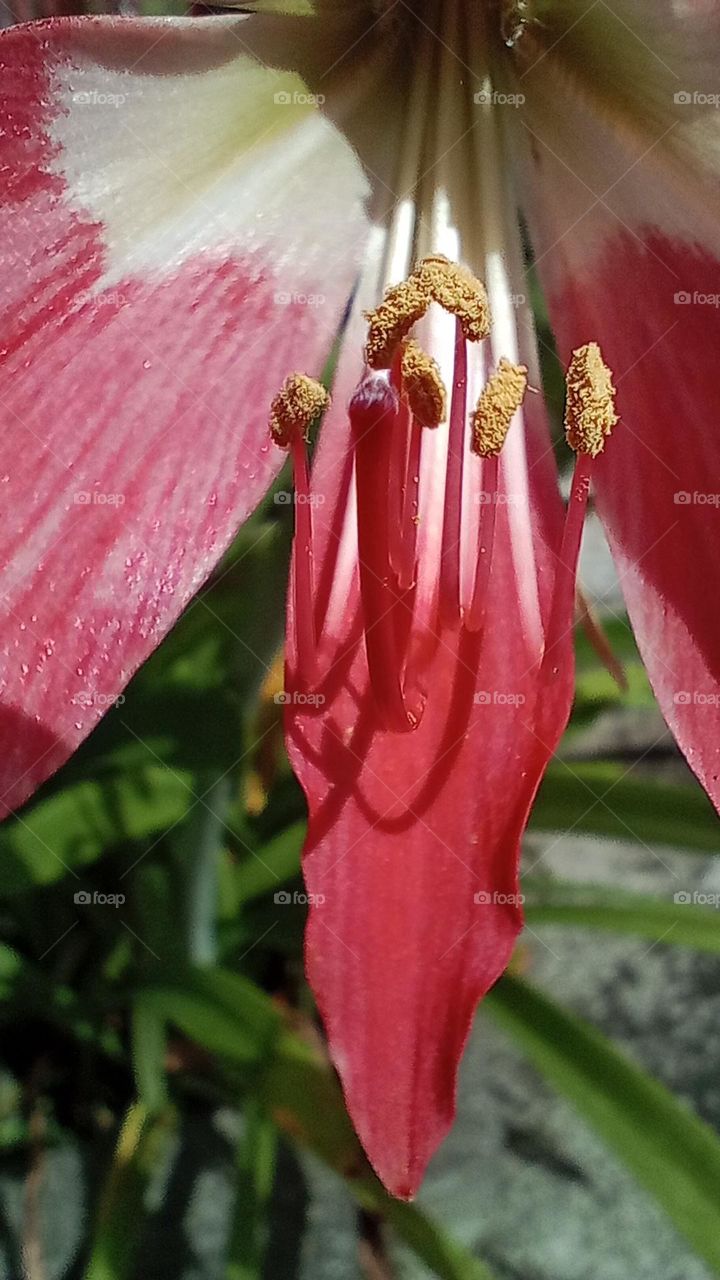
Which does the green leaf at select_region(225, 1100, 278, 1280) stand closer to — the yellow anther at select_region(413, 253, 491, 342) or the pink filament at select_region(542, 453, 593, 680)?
the pink filament at select_region(542, 453, 593, 680)

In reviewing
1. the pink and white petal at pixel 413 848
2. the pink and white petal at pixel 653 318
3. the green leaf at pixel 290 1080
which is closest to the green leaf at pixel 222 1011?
the green leaf at pixel 290 1080

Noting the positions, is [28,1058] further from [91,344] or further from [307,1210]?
[91,344]

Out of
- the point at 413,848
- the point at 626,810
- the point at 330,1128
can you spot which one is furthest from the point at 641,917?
the point at 413,848

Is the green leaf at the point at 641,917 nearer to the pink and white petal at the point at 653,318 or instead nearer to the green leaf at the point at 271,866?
the green leaf at the point at 271,866

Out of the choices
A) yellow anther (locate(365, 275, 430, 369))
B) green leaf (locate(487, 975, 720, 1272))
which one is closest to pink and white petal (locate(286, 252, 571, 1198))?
yellow anther (locate(365, 275, 430, 369))

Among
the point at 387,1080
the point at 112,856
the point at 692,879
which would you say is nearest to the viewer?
the point at 387,1080

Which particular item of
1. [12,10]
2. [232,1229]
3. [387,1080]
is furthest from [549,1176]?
[12,10]
